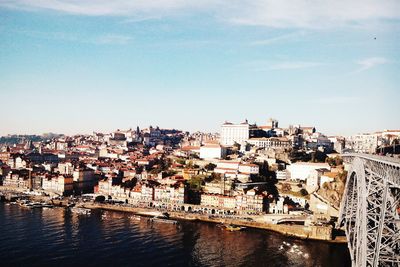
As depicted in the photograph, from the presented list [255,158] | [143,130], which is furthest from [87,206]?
[143,130]

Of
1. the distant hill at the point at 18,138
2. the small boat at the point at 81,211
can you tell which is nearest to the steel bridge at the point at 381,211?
the small boat at the point at 81,211

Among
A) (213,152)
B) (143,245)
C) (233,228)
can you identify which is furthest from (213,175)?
(143,245)

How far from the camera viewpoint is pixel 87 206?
43312mm

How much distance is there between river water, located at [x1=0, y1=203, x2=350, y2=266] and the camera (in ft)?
85.4

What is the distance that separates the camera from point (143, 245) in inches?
1152

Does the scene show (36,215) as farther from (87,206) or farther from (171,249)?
(171,249)

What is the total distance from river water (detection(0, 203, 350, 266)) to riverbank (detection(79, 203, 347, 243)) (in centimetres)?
93

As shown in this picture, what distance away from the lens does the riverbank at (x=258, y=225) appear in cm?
3150

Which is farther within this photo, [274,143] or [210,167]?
[274,143]

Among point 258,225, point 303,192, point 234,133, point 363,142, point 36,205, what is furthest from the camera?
point 234,133

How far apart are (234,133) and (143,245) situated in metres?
40.7

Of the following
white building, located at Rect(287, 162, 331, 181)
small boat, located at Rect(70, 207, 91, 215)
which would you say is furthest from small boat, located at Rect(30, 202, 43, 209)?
white building, located at Rect(287, 162, 331, 181)

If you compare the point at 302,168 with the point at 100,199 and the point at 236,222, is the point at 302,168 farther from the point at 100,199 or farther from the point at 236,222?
the point at 100,199

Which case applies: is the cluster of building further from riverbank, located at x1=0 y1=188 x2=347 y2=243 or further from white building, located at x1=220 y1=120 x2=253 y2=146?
riverbank, located at x1=0 y1=188 x2=347 y2=243
